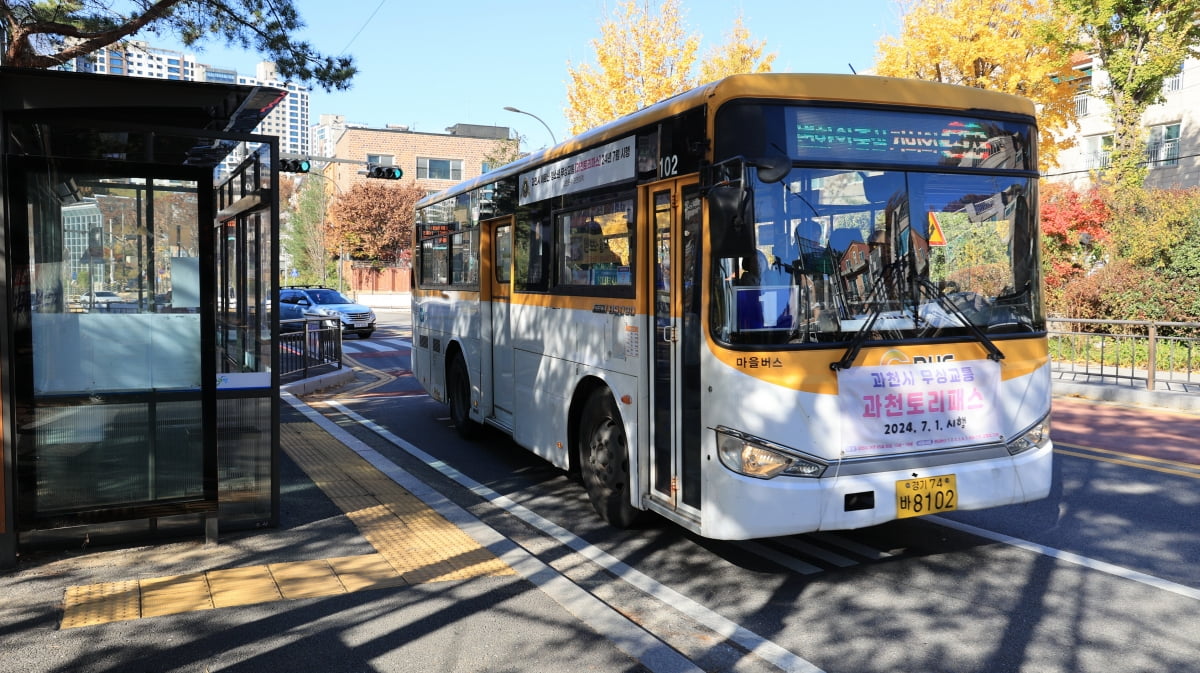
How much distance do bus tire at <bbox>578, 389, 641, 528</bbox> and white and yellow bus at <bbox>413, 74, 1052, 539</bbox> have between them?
77mm

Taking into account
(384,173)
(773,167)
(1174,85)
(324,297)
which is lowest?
(324,297)

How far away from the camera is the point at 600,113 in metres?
25.1

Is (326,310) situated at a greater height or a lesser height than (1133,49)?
lesser

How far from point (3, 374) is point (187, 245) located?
1.46 meters

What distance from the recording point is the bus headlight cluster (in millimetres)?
4996

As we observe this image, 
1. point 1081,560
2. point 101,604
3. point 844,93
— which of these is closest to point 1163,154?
point 1081,560

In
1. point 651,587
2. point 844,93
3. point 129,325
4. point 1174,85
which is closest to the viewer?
point 844,93

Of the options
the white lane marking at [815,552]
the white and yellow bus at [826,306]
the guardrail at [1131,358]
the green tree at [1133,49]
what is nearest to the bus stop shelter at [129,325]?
the white and yellow bus at [826,306]

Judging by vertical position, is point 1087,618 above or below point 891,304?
below

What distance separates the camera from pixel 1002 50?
20.0 m

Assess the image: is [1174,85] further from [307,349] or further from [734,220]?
[734,220]

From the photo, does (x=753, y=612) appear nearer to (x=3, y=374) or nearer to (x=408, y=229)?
(x=3, y=374)

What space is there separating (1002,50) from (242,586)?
795 inches

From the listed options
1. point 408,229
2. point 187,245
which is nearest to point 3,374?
point 187,245
